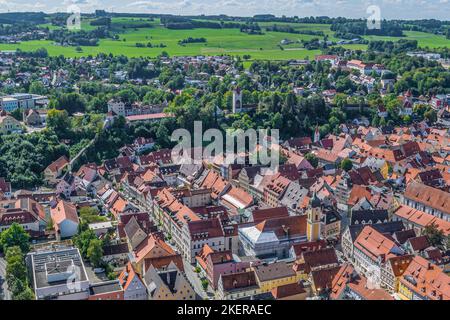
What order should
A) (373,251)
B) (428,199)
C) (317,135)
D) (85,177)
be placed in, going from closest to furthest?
(373,251) → (428,199) → (85,177) → (317,135)

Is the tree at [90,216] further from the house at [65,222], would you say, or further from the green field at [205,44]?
the green field at [205,44]

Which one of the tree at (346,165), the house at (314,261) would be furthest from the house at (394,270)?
the tree at (346,165)

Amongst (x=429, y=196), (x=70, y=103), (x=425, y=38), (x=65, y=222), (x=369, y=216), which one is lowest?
(x=65, y=222)

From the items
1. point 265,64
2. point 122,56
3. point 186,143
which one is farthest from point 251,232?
point 122,56

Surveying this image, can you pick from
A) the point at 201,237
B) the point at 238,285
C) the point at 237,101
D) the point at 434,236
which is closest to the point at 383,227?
the point at 434,236

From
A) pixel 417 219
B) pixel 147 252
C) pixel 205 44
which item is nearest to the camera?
pixel 147 252

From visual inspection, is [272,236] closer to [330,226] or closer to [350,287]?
[330,226]
